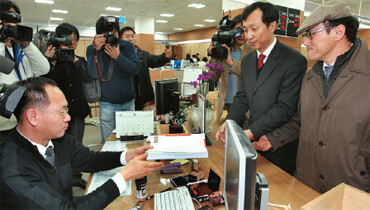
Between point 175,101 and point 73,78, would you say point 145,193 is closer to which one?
point 175,101

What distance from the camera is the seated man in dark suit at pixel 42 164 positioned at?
0.89m

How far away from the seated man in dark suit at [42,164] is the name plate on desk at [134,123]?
0.78 m

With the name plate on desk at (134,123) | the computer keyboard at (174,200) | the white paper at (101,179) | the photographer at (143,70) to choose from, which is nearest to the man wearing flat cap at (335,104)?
the computer keyboard at (174,200)

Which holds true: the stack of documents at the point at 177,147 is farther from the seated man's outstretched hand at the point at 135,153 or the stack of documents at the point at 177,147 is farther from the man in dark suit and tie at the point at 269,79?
the man in dark suit and tie at the point at 269,79

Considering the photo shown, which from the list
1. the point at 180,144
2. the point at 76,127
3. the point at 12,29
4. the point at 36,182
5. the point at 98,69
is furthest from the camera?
the point at 76,127

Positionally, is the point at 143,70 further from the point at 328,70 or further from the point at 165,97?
the point at 328,70

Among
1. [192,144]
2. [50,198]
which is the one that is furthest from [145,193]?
[50,198]

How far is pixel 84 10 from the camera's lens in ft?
32.5

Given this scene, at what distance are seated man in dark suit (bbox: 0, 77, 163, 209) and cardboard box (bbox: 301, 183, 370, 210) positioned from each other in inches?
28.7

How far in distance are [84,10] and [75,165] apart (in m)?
10.1

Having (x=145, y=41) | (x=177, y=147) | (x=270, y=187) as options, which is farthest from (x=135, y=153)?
(x=145, y=41)

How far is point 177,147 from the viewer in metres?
1.32

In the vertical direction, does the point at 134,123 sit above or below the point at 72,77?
below

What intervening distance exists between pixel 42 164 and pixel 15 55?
4.08 ft
